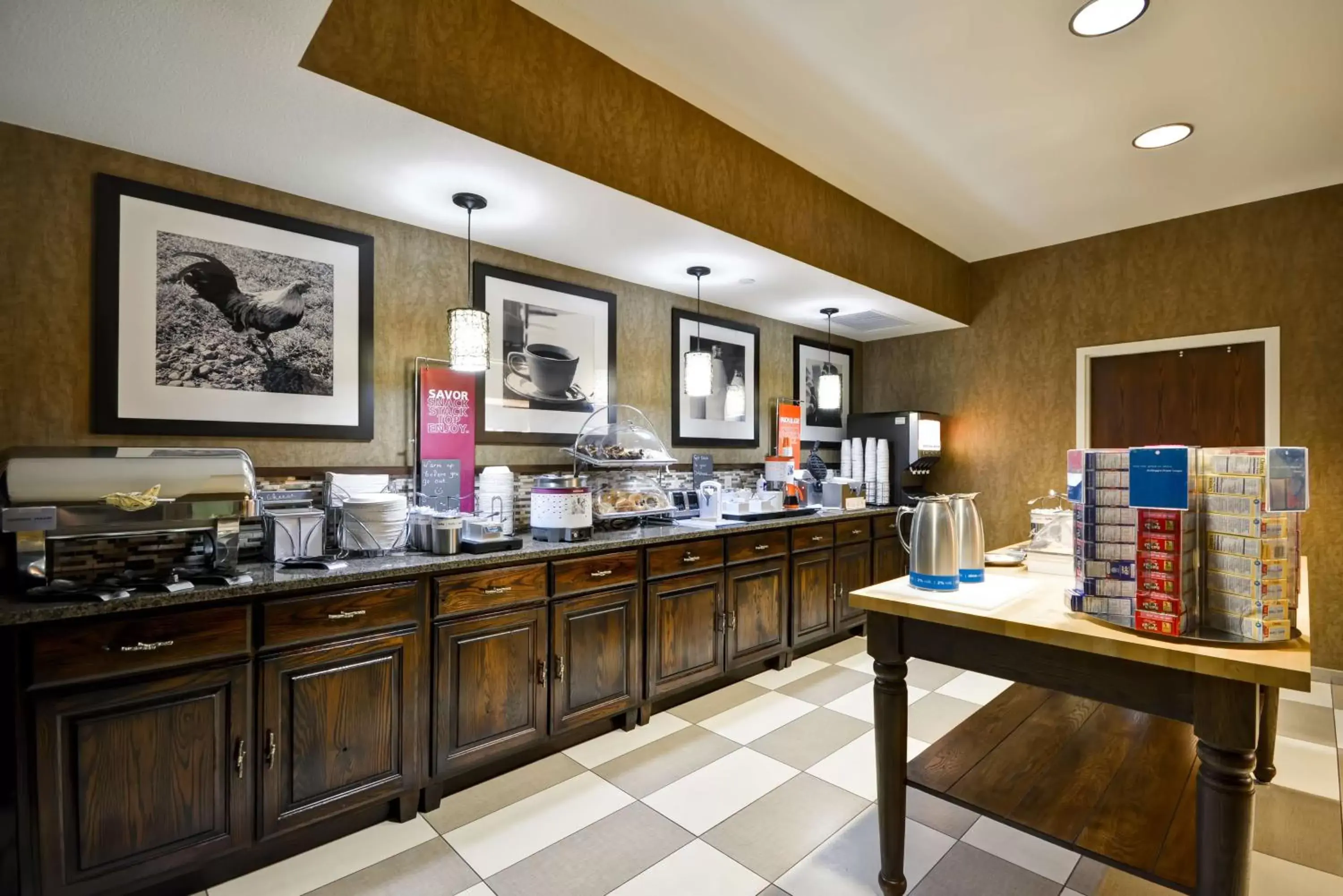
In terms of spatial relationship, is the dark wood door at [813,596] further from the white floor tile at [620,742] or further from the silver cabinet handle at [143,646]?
the silver cabinet handle at [143,646]

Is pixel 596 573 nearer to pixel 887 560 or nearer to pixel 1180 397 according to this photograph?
pixel 887 560

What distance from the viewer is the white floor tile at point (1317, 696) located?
345 centimetres

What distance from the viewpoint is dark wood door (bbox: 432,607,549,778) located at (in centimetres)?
235

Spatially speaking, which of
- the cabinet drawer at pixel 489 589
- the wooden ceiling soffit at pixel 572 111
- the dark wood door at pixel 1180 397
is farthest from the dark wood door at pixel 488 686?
the dark wood door at pixel 1180 397

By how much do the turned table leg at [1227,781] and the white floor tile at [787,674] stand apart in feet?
7.83

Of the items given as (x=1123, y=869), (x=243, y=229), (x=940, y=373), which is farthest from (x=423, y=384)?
(x=940, y=373)

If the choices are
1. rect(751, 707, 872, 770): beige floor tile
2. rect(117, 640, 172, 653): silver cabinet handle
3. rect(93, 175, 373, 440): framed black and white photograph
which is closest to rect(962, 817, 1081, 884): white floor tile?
rect(751, 707, 872, 770): beige floor tile

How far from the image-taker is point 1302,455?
1.39 meters

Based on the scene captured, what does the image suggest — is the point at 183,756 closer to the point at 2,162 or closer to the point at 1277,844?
the point at 2,162

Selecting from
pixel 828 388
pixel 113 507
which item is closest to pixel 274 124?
pixel 113 507

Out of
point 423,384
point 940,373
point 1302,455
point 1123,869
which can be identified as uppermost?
point 940,373

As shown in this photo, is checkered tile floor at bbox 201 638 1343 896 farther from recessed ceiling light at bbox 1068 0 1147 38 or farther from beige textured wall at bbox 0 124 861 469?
recessed ceiling light at bbox 1068 0 1147 38

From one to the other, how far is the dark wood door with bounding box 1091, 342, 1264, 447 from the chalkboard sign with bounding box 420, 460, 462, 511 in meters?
4.42

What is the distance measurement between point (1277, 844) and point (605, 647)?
2.56m
